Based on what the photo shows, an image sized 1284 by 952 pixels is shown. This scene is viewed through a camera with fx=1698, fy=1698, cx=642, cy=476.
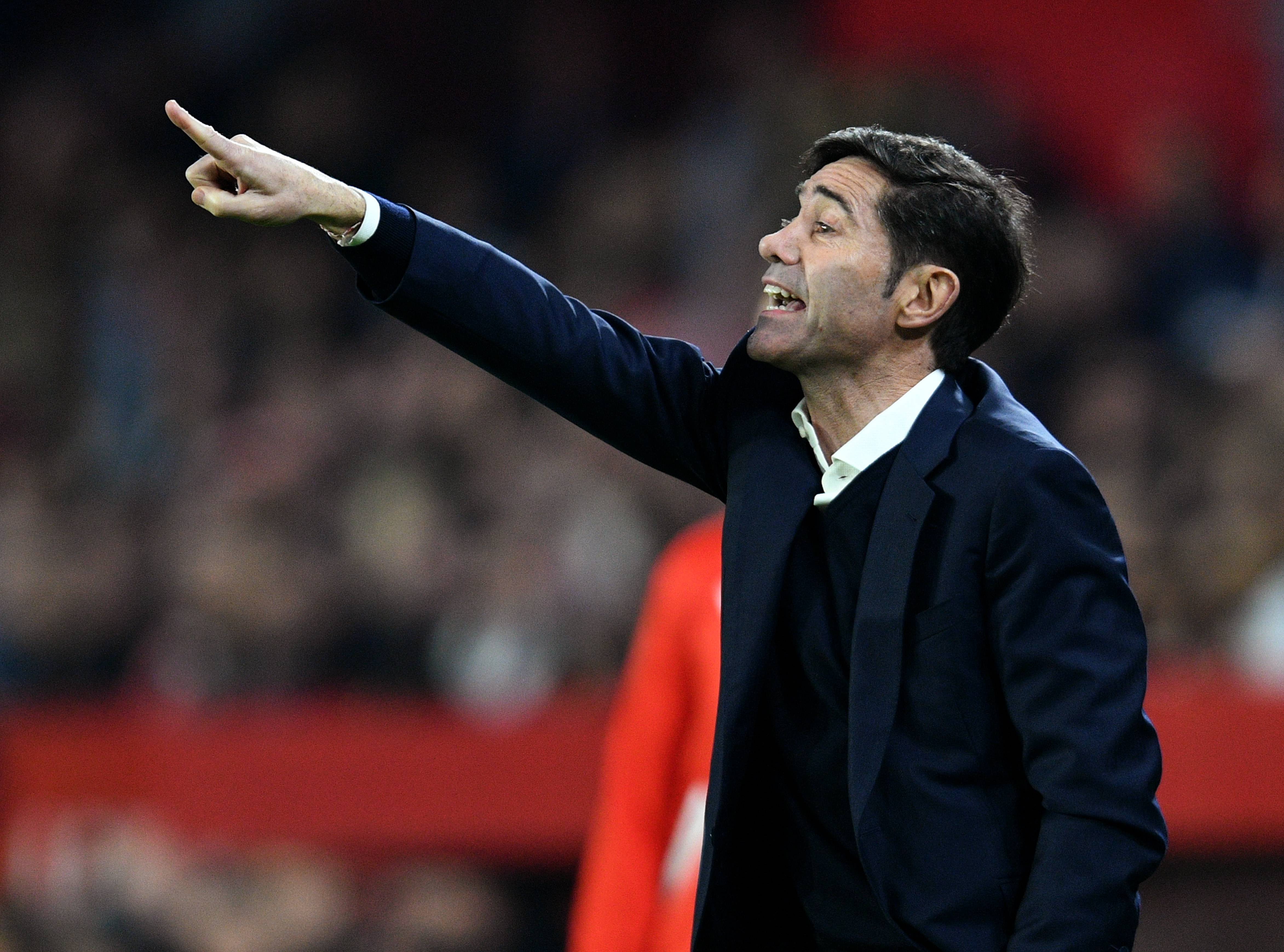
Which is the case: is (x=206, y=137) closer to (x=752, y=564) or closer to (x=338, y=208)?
(x=338, y=208)

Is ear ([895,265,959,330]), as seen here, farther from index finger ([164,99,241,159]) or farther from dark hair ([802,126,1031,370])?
index finger ([164,99,241,159])

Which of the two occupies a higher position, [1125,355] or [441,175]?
[441,175]

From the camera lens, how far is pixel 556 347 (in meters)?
2.00

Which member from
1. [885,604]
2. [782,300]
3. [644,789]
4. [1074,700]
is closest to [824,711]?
[885,604]

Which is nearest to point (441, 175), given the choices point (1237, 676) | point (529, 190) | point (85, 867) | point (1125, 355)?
point (529, 190)

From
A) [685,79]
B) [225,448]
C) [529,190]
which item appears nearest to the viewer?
[225,448]

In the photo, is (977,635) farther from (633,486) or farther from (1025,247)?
(633,486)

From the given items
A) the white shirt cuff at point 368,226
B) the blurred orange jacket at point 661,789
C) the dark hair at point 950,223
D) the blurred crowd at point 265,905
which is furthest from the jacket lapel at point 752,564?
the blurred crowd at point 265,905

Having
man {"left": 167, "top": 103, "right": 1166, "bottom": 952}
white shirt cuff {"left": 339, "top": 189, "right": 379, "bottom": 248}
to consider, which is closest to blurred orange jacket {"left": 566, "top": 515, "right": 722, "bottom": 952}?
man {"left": 167, "top": 103, "right": 1166, "bottom": 952}

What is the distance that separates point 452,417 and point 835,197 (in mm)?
3656

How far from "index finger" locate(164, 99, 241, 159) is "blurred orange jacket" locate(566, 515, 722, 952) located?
146 centimetres

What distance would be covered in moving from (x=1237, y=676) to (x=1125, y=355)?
1.61m

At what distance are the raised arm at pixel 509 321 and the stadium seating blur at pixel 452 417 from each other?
2192 mm

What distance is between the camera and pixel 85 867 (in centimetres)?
437
